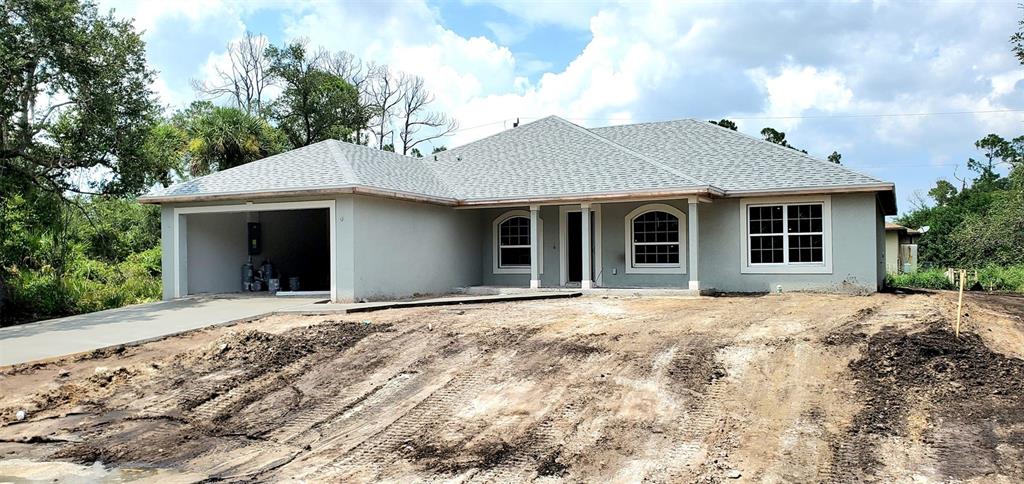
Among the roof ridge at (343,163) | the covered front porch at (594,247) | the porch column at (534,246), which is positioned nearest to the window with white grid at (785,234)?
the covered front porch at (594,247)

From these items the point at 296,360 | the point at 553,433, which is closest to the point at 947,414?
the point at 553,433

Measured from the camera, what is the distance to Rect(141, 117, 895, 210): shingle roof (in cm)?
1684

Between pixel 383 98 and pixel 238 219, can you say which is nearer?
pixel 238 219

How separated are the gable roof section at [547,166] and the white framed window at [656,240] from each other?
1.19 m

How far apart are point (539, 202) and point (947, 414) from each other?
1185cm

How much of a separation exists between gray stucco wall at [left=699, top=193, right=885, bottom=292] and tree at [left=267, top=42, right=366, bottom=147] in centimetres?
2337

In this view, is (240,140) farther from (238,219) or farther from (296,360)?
(296,360)

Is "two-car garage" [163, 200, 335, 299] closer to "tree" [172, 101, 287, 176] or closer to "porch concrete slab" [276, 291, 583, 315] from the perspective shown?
"porch concrete slab" [276, 291, 583, 315]

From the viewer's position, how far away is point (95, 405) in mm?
8922

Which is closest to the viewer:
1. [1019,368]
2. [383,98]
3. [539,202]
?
[1019,368]

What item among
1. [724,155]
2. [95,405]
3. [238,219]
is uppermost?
[724,155]

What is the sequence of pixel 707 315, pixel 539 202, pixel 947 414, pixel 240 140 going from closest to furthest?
pixel 947 414, pixel 707 315, pixel 539 202, pixel 240 140

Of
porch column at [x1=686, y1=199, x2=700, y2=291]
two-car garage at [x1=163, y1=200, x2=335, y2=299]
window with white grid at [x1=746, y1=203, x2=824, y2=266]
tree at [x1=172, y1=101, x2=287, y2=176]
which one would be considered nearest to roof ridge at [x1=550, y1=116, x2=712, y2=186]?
porch column at [x1=686, y1=199, x2=700, y2=291]

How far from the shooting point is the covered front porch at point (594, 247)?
18.2 metres
